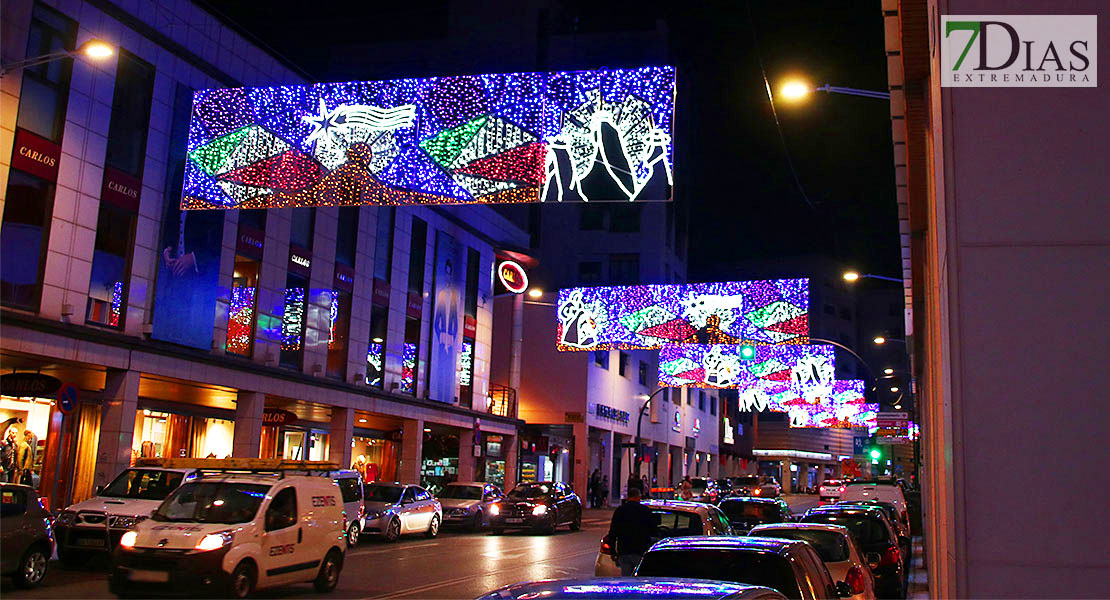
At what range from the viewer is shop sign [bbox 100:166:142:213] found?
24750 millimetres

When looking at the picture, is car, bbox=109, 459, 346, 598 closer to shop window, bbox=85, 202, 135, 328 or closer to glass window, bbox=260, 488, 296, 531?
glass window, bbox=260, 488, 296, 531

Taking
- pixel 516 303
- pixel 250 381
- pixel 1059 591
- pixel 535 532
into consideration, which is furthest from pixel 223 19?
pixel 1059 591

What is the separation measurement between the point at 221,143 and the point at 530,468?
3602 centimetres

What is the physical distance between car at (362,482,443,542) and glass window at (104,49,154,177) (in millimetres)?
11115

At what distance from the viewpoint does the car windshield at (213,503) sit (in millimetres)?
14953

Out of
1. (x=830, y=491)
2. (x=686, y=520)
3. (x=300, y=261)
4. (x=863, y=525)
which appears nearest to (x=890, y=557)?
(x=863, y=525)

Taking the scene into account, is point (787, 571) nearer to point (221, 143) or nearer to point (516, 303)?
point (221, 143)

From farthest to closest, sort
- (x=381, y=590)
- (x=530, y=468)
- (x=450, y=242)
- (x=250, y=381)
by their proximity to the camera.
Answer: (x=530, y=468), (x=450, y=242), (x=250, y=381), (x=381, y=590)

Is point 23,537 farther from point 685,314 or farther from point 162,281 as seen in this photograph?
point 685,314

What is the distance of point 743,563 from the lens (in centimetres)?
858

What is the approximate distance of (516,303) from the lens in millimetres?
52062

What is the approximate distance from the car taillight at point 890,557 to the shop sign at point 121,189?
1963 centimetres

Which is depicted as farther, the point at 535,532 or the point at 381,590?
the point at 535,532

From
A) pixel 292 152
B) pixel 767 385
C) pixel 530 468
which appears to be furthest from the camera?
pixel 530 468
